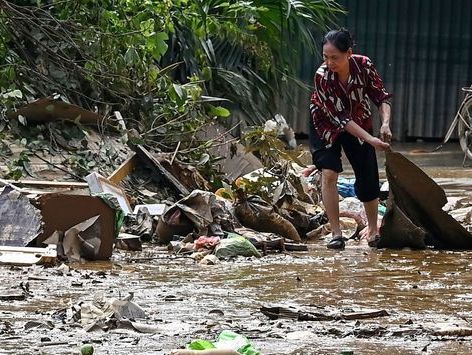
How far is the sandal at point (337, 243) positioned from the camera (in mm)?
6902

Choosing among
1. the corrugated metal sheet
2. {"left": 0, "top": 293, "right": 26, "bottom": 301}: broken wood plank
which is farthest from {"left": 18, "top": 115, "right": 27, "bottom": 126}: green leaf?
the corrugated metal sheet

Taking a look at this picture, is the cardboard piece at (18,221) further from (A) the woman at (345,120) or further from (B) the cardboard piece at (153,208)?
(A) the woman at (345,120)

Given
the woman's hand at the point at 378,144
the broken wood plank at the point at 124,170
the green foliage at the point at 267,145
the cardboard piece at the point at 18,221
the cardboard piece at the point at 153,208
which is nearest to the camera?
the cardboard piece at the point at 18,221

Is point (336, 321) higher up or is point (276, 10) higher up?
point (276, 10)

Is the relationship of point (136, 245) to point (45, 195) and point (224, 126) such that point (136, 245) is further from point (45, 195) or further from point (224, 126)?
point (224, 126)

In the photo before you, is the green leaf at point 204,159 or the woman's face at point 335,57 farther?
the green leaf at point 204,159

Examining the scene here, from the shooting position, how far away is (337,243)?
6.91 metres

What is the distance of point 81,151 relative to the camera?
8.45m

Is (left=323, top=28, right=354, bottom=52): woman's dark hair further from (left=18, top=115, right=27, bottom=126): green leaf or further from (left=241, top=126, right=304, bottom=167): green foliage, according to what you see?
(left=18, top=115, right=27, bottom=126): green leaf

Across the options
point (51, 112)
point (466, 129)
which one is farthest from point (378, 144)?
point (466, 129)

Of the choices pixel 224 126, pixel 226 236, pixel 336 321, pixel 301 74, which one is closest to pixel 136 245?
pixel 226 236

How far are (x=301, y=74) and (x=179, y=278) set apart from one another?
11.7 m

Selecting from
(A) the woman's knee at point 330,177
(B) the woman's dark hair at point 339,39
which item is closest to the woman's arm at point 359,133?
(A) the woman's knee at point 330,177

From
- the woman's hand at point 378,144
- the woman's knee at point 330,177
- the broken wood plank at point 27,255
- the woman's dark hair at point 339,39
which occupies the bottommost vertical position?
the broken wood plank at point 27,255
